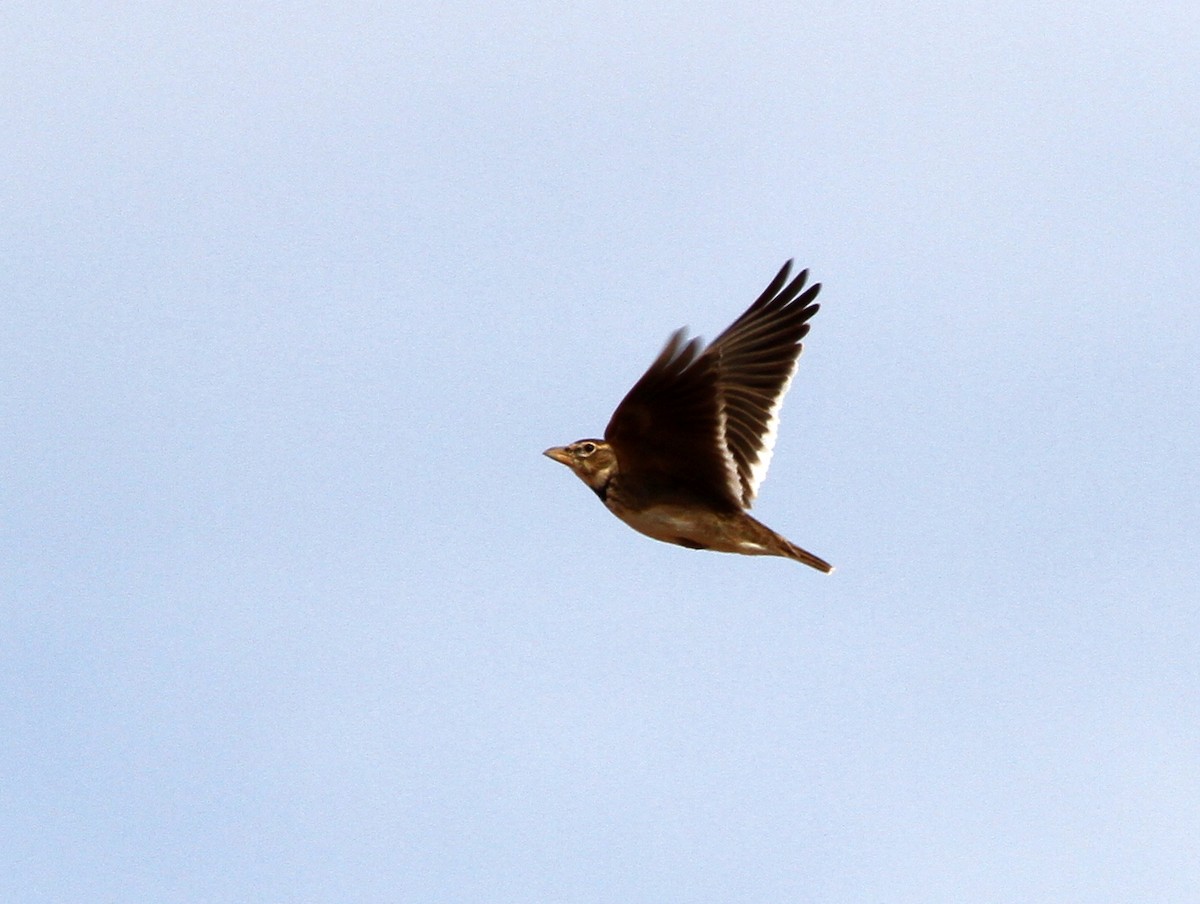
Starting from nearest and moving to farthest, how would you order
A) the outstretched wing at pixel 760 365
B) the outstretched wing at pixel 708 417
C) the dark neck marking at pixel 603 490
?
the outstretched wing at pixel 708 417 < the dark neck marking at pixel 603 490 < the outstretched wing at pixel 760 365

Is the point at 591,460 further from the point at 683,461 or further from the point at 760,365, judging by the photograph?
the point at 760,365

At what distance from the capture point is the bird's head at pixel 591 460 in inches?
768

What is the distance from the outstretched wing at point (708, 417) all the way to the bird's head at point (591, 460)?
0.46ft

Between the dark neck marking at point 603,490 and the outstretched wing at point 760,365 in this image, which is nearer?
the dark neck marking at point 603,490

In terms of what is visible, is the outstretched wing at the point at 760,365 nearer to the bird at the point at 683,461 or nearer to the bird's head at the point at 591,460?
the bird at the point at 683,461

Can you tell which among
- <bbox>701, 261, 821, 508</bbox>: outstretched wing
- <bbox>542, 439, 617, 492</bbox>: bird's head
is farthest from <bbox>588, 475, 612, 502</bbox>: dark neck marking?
<bbox>701, 261, 821, 508</bbox>: outstretched wing

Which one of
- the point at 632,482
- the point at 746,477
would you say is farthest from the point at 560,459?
the point at 746,477

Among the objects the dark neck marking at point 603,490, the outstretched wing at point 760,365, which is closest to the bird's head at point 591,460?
the dark neck marking at point 603,490

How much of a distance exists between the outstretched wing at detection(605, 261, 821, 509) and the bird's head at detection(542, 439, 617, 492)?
0.14 m

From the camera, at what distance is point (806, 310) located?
845 inches

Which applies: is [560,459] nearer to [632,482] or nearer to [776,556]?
[632,482]

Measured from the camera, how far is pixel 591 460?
770 inches

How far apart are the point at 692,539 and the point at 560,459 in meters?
1.59

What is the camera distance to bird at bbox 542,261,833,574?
1898 cm
